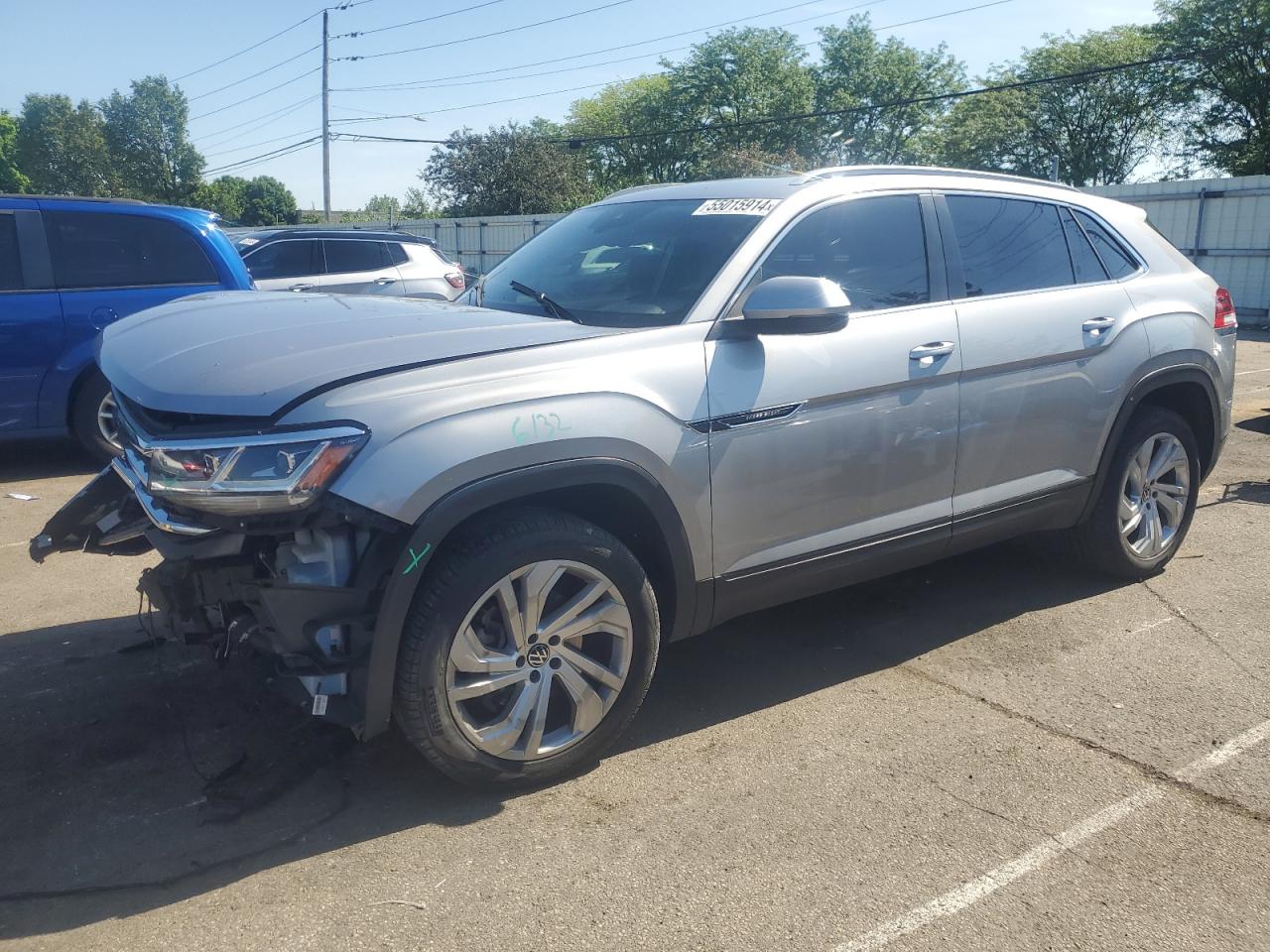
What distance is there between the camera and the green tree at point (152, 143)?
3406 inches

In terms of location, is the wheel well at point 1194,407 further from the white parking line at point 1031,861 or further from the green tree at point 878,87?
the green tree at point 878,87

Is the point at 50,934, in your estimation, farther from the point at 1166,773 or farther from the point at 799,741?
the point at 1166,773

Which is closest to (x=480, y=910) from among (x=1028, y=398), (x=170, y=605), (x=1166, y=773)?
(x=170, y=605)

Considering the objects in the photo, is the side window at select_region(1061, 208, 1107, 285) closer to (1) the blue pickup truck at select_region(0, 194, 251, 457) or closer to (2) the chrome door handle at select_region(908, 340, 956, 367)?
(2) the chrome door handle at select_region(908, 340, 956, 367)

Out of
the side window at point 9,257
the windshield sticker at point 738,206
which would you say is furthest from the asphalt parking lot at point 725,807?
the side window at point 9,257

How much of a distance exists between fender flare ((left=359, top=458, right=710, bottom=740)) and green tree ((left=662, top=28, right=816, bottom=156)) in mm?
66978

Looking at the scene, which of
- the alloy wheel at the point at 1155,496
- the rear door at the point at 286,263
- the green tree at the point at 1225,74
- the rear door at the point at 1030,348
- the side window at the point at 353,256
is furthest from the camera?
the green tree at the point at 1225,74

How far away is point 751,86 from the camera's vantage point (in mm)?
67625

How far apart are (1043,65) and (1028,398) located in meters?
59.6

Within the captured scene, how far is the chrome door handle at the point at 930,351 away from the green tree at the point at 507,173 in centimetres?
4962

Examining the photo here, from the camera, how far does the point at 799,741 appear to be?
12.1 ft

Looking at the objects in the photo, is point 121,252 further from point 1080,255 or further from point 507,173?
point 507,173

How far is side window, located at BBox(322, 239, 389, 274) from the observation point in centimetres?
1223

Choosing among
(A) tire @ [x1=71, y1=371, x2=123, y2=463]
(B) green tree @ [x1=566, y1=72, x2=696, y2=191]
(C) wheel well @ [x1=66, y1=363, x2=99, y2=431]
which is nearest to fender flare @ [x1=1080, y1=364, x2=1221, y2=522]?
(A) tire @ [x1=71, y1=371, x2=123, y2=463]
